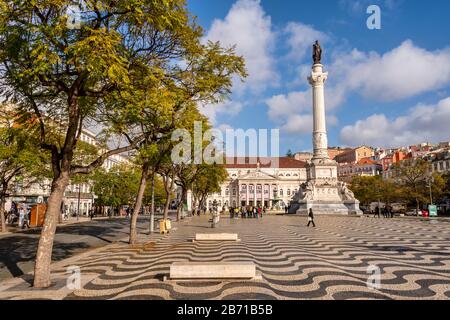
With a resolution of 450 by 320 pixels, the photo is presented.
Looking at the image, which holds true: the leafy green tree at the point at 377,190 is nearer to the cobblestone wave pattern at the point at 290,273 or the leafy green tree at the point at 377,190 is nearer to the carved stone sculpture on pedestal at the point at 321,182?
the carved stone sculpture on pedestal at the point at 321,182

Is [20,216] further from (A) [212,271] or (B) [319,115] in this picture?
(B) [319,115]

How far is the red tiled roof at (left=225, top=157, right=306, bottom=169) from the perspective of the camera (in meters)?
142

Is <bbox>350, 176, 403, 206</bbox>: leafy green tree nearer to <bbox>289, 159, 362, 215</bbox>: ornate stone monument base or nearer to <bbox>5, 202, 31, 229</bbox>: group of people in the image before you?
<bbox>289, 159, 362, 215</bbox>: ornate stone monument base

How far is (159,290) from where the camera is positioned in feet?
25.2

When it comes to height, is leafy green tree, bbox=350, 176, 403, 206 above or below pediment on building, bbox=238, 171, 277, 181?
below

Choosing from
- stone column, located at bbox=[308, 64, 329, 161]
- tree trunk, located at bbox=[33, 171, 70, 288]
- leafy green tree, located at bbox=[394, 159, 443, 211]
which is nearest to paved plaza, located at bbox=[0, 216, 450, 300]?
tree trunk, located at bbox=[33, 171, 70, 288]

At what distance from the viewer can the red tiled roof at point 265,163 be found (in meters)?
142

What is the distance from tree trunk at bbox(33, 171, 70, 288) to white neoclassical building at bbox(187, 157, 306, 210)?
117 metres

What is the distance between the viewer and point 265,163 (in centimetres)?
15125

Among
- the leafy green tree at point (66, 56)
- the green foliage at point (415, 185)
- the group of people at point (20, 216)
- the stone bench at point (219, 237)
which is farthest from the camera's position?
the green foliage at point (415, 185)

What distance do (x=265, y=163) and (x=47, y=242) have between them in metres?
145

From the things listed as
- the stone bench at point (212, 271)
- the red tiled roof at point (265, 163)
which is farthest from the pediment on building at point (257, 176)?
the stone bench at point (212, 271)

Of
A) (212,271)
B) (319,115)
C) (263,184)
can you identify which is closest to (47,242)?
(212,271)
